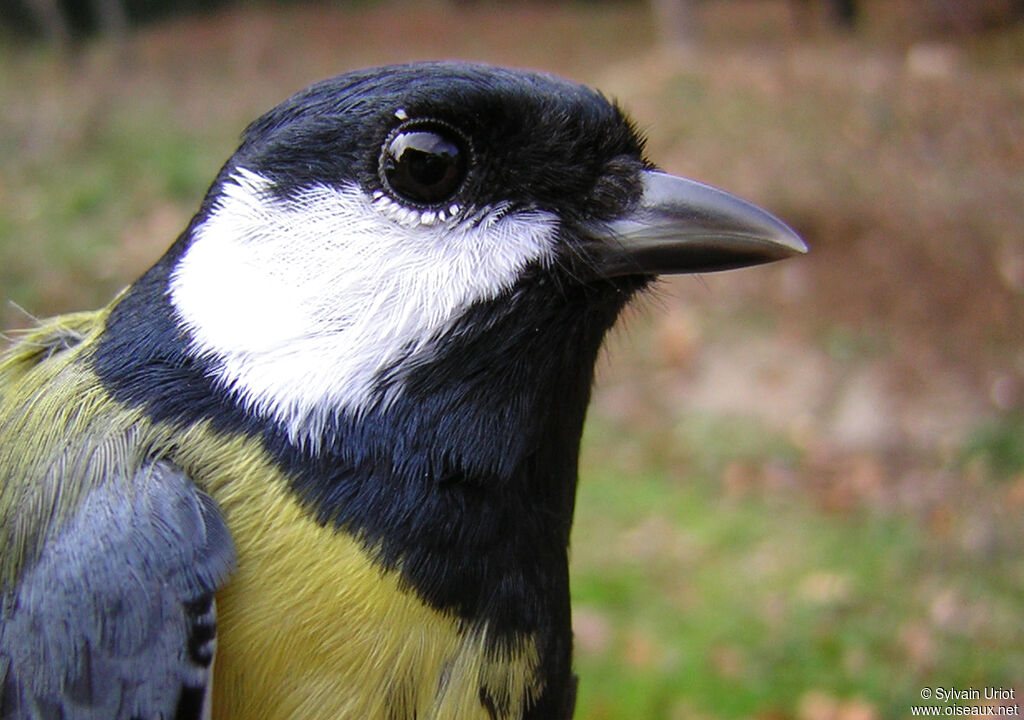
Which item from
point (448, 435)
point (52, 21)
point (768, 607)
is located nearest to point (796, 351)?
point (768, 607)

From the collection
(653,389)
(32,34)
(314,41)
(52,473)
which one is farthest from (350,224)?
(314,41)

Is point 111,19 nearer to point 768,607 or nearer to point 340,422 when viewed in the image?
point 768,607

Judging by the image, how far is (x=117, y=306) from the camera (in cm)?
215

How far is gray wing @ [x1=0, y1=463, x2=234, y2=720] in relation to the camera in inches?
69.2

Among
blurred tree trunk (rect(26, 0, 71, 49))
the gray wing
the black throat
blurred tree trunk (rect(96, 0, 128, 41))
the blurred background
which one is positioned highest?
blurred tree trunk (rect(96, 0, 128, 41))

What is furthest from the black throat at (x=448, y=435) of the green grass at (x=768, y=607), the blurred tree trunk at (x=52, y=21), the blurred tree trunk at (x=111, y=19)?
the blurred tree trunk at (x=111, y=19)

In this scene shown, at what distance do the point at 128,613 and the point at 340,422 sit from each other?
53 centimetres

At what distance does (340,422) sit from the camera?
1.88 metres

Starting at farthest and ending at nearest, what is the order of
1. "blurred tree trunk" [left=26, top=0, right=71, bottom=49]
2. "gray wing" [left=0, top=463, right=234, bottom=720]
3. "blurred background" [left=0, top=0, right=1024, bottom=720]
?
"blurred tree trunk" [left=26, top=0, right=71, bottom=49], "blurred background" [left=0, top=0, right=1024, bottom=720], "gray wing" [left=0, top=463, right=234, bottom=720]

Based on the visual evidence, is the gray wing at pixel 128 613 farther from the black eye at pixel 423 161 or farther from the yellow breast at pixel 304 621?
the black eye at pixel 423 161

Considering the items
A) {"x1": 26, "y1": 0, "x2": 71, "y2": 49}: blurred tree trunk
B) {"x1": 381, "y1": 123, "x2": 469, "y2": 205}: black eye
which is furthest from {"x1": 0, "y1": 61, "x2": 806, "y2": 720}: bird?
{"x1": 26, "y1": 0, "x2": 71, "y2": 49}: blurred tree trunk

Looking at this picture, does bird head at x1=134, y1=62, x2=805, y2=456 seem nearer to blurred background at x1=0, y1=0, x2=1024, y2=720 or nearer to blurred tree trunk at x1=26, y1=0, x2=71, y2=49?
blurred background at x1=0, y1=0, x2=1024, y2=720

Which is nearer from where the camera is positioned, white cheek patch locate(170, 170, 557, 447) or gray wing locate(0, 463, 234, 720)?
gray wing locate(0, 463, 234, 720)

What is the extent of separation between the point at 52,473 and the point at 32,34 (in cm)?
2126
